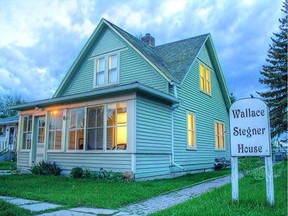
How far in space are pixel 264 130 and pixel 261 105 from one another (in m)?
0.49

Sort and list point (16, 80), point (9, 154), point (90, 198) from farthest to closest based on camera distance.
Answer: point (16, 80)
point (9, 154)
point (90, 198)

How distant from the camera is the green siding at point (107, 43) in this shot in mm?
14531

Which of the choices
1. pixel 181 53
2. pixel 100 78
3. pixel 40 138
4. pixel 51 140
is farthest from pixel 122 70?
pixel 40 138

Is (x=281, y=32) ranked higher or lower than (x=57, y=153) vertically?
higher

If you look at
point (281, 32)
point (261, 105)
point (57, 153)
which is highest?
point (281, 32)

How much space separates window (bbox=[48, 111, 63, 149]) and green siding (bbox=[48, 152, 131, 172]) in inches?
17.9

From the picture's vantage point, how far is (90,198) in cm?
656

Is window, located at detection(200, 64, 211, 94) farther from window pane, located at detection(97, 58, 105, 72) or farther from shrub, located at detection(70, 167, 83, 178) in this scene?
shrub, located at detection(70, 167, 83, 178)

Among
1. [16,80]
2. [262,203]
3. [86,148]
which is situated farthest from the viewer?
[16,80]

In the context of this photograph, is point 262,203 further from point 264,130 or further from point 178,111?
point 178,111

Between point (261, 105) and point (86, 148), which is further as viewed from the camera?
point (86, 148)

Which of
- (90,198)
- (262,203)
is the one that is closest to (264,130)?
(262,203)

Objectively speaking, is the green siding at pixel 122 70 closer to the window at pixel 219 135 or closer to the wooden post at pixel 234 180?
the window at pixel 219 135

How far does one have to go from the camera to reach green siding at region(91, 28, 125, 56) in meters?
14.5
